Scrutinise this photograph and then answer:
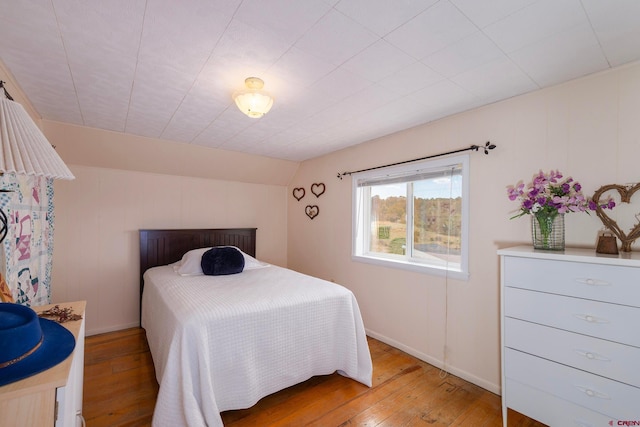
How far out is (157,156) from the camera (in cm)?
319

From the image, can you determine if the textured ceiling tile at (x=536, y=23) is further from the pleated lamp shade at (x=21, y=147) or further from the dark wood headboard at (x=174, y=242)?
the dark wood headboard at (x=174, y=242)

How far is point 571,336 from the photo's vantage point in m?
1.48

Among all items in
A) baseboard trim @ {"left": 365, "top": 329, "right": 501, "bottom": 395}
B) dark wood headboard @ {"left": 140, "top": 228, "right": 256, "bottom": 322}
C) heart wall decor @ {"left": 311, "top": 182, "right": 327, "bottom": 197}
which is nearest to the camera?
baseboard trim @ {"left": 365, "top": 329, "right": 501, "bottom": 395}

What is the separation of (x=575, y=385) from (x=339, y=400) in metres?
1.39

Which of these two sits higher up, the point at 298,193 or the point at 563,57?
the point at 563,57

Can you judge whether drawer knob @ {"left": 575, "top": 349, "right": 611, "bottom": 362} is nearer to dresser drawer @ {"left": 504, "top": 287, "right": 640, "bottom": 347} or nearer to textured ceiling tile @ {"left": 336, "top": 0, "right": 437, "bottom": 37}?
dresser drawer @ {"left": 504, "top": 287, "right": 640, "bottom": 347}

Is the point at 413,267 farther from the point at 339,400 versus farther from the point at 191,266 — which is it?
the point at 191,266

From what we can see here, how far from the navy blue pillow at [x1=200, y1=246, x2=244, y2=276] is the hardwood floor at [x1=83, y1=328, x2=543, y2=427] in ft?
3.07

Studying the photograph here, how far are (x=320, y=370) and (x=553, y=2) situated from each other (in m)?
2.46

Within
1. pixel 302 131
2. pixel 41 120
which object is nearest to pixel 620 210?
pixel 302 131

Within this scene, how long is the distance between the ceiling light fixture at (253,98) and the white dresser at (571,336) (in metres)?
1.79

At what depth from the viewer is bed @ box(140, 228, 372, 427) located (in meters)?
1.60

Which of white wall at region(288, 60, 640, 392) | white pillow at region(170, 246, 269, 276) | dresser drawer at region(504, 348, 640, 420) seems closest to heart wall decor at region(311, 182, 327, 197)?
white wall at region(288, 60, 640, 392)

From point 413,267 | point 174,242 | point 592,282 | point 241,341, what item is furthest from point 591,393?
point 174,242
